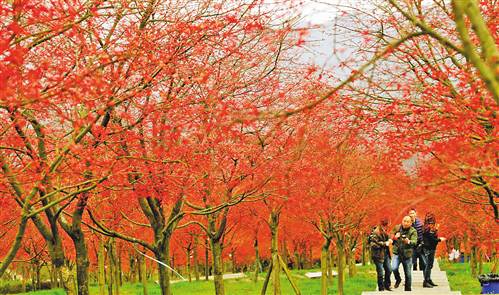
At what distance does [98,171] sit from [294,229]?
79.6ft

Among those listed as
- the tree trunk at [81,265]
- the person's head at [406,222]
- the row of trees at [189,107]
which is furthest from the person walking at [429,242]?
the tree trunk at [81,265]

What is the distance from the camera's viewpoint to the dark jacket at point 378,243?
14000 millimetres

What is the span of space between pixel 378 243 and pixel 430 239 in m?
2.02

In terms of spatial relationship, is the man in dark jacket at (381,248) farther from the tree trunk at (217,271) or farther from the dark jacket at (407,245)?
the tree trunk at (217,271)

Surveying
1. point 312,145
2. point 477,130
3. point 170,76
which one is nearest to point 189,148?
point 170,76

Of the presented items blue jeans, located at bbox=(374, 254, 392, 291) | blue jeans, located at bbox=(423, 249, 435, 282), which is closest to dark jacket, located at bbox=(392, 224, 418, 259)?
blue jeans, located at bbox=(374, 254, 392, 291)

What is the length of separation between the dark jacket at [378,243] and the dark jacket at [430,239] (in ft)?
4.80

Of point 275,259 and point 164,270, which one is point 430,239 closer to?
point 275,259

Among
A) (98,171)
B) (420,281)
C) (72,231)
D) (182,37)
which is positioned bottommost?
(420,281)

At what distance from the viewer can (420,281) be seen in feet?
55.7

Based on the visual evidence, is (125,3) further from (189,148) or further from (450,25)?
(450,25)

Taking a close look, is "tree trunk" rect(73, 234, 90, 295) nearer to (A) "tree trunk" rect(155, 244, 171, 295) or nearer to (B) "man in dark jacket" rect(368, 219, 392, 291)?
(A) "tree trunk" rect(155, 244, 171, 295)

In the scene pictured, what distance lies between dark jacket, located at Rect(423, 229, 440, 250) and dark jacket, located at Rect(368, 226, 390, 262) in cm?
146

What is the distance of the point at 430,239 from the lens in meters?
15.3
